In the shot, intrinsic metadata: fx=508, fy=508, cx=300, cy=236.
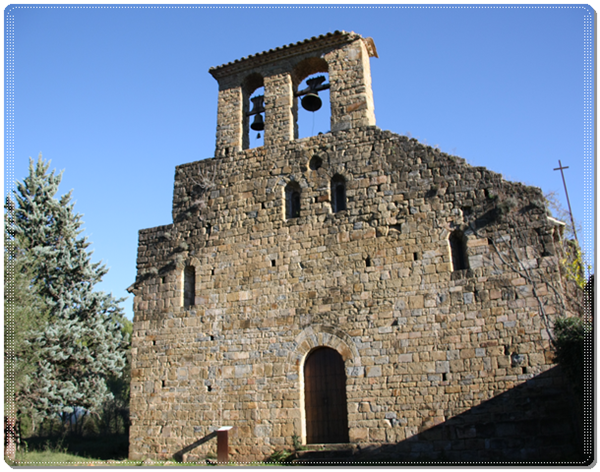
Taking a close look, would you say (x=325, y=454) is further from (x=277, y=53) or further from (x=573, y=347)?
(x=277, y=53)

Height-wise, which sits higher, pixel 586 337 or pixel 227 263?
pixel 227 263

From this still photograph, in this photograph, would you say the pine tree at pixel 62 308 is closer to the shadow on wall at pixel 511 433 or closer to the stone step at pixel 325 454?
the stone step at pixel 325 454

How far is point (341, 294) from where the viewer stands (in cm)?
1177

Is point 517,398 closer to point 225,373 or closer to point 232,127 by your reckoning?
point 225,373

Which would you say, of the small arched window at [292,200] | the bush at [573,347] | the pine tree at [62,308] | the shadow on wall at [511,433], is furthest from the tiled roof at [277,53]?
the shadow on wall at [511,433]

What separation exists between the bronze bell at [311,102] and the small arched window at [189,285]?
551cm

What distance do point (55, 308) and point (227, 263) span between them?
293 inches

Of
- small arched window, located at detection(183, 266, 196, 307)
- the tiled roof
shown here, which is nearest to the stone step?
small arched window, located at detection(183, 266, 196, 307)

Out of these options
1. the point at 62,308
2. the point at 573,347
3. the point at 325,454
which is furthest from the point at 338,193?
the point at 62,308

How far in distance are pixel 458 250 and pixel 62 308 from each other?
12846 mm

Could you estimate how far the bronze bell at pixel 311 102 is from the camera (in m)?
14.2

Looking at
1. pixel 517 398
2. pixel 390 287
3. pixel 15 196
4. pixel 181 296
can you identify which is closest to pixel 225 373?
pixel 181 296

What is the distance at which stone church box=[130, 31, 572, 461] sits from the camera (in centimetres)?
1046

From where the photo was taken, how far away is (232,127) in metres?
14.4
